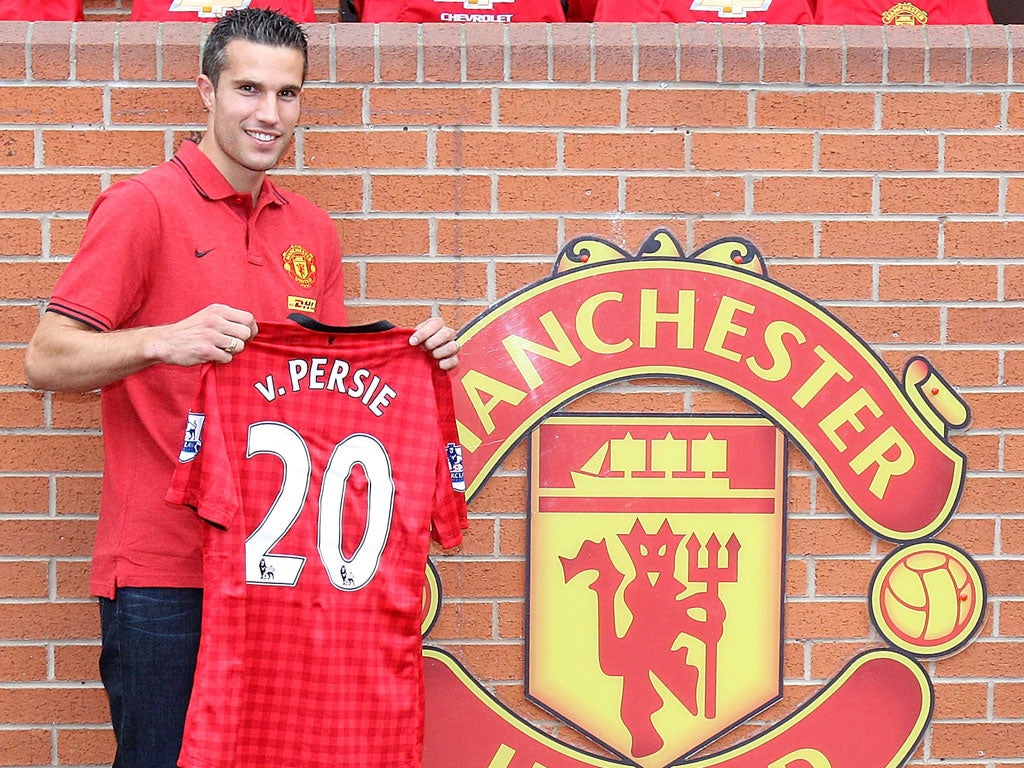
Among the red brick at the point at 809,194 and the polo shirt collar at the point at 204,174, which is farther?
the red brick at the point at 809,194

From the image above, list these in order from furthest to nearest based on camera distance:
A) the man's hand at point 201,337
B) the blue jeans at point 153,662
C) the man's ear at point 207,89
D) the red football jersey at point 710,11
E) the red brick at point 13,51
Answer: the red football jersey at point 710,11 → the red brick at point 13,51 → the man's ear at point 207,89 → the blue jeans at point 153,662 → the man's hand at point 201,337

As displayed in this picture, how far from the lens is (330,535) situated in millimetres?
2494

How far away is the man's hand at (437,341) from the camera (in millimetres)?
2518

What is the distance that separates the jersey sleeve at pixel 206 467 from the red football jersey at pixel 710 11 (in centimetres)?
153

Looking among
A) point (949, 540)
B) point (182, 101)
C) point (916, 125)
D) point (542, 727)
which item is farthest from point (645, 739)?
point (182, 101)

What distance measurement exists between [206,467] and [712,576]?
4.45 ft

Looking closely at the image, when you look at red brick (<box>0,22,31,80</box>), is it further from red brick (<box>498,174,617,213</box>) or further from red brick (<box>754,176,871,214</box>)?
red brick (<box>754,176,871,214</box>)

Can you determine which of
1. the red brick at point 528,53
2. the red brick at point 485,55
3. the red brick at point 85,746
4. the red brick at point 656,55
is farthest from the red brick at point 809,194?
the red brick at point 85,746

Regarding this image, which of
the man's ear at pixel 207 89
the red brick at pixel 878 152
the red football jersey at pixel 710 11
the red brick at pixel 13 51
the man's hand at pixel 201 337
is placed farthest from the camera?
the red football jersey at pixel 710 11

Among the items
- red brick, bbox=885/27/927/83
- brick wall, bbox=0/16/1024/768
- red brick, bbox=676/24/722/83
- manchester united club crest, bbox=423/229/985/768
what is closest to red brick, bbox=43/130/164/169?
brick wall, bbox=0/16/1024/768

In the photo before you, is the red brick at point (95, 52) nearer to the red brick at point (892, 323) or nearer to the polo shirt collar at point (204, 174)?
the polo shirt collar at point (204, 174)

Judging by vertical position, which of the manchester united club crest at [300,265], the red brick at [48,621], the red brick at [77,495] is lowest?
the red brick at [48,621]

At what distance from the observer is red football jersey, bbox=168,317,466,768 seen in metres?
2.46

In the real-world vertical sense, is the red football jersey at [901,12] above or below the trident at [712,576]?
above
